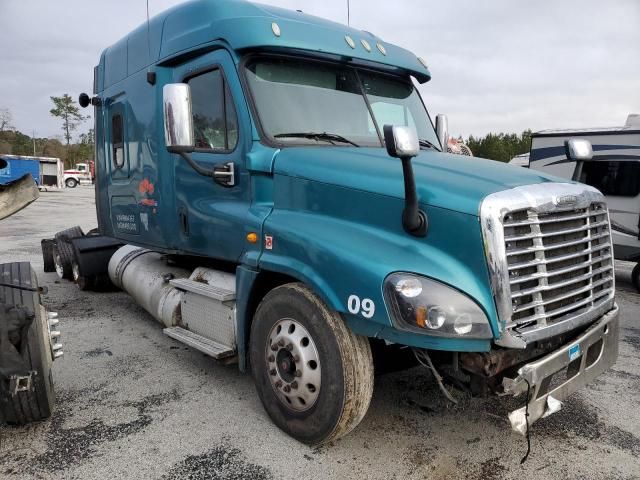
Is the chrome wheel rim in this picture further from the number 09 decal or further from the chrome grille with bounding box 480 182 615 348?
the chrome grille with bounding box 480 182 615 348

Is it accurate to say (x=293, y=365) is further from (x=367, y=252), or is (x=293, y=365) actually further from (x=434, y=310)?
(x=434, y=310)

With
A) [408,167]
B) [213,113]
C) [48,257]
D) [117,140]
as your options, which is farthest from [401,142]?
[48,257]

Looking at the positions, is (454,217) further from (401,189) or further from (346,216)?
(346,216)

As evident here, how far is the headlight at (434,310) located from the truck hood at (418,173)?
1.44 feet

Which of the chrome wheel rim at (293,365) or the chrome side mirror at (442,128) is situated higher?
the chrome side mirror at (442,128)

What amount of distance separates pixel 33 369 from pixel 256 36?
259 cm

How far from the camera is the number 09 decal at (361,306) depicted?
8.89 feet

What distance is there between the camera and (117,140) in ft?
18.7

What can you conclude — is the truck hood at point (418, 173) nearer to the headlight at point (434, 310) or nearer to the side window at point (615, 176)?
the headlight at point (434, 310)

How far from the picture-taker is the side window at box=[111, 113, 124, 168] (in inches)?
219

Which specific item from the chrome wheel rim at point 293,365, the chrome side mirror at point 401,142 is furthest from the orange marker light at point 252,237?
the chrome side mirror at point 401,142

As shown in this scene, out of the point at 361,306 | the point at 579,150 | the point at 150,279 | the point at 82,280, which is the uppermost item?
the point at 579,150

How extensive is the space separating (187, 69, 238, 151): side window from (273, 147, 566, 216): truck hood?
1.86 feet

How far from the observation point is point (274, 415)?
3.42 m
